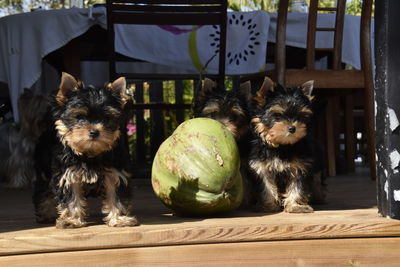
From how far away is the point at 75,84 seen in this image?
3029mm

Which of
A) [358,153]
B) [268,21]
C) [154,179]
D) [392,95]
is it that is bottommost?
[358,153]

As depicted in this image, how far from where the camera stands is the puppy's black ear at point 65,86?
2.99 meters

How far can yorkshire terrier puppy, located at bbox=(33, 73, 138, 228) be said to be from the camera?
2.84 m

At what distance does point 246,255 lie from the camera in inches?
113

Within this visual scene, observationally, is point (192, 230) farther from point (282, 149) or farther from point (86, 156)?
point (282, 149)

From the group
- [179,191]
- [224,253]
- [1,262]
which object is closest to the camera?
[1,262]

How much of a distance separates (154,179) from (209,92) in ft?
3.02

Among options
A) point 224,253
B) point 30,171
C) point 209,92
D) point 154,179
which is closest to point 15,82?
point 30,171

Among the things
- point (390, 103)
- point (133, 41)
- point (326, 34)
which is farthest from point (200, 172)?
point (326, 34)

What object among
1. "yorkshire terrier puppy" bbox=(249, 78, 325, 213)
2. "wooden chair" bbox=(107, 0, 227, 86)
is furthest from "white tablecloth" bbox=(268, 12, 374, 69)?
"yorkshire terrier puppy" bbox=(249, 78, 325, 213)

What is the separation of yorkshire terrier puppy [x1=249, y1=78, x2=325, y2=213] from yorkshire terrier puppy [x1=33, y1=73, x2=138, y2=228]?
0.92 meters

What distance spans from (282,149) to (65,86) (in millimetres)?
1353

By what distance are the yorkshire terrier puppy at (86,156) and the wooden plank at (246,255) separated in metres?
0.22

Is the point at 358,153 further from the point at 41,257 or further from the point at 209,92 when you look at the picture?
the point at 41,257
